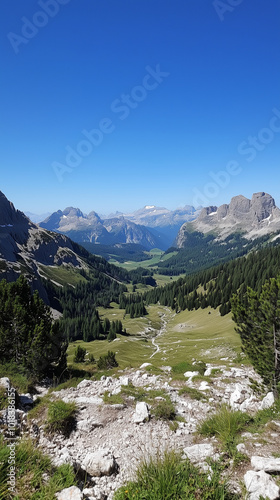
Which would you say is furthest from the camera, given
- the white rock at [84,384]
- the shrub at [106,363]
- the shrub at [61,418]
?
the shrub at [106,363]

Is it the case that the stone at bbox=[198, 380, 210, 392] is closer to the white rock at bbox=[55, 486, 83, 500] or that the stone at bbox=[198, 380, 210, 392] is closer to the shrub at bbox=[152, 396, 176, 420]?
the shrub at bbox=[152, 396, 176, 420]

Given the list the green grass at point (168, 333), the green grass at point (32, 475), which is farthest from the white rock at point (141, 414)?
the green grass at point (168, 333)

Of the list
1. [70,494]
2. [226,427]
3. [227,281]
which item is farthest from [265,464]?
[227,281]

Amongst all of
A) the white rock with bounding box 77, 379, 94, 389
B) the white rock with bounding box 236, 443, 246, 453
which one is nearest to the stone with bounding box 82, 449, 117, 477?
the white rock with bounding box 236, 443, 246, 453

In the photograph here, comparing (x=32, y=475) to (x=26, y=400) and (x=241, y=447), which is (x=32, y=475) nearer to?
(x=241, y=447)

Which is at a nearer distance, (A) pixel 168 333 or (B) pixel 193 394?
(B) pixel 193 394

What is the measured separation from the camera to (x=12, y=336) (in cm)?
2088

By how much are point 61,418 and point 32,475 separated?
5720mm

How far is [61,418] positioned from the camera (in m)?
11.5

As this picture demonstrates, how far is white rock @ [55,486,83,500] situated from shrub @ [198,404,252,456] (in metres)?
5.29

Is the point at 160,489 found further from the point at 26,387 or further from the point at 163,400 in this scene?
the point at 26,387

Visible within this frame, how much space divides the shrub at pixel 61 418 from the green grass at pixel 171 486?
624 cm

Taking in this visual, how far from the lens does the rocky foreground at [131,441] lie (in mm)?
6848

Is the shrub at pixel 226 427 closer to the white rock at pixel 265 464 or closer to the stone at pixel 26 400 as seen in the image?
the white rock at pixel 265 464
